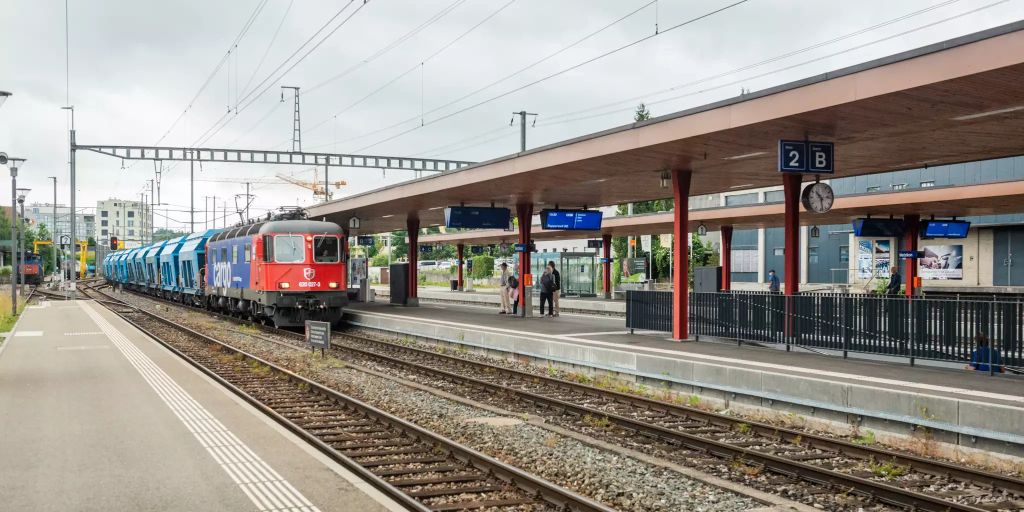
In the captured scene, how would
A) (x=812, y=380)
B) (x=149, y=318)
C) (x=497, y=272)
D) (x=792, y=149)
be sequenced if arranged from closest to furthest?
(x=812, y=380) < (x=792, y=149) < (x=149, y=318) < (x=497, y=272)

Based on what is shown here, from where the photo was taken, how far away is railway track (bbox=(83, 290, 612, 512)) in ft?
22.7

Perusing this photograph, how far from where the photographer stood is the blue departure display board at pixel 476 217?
25016mm

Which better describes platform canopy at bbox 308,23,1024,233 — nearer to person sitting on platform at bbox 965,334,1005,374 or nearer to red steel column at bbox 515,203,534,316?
red steel column at bbox 515,203,534,316

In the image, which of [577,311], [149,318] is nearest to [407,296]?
[577,311]

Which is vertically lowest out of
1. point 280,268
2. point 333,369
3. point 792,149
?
point 333,369

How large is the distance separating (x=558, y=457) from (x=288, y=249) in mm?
16973

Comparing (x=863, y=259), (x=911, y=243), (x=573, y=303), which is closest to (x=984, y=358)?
(x=911, y=243)

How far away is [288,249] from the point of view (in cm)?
2398

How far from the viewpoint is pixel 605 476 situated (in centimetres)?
788

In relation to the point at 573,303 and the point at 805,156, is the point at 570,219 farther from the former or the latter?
the point at 805,156

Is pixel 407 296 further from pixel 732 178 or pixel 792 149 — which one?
pixel 792 149

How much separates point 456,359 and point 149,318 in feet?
60.1

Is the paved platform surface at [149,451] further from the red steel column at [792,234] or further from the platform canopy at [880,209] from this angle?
the platform canopy at [880,209]

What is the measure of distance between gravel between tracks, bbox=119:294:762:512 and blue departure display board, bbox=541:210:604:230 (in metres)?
11.0
